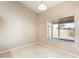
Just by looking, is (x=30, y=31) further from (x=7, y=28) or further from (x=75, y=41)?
(x=75, y=41)

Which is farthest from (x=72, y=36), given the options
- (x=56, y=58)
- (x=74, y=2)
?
(x=74, y=2)

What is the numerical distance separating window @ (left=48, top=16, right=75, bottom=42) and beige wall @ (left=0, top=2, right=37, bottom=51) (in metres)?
1.14

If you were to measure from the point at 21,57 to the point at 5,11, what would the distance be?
7.35ft

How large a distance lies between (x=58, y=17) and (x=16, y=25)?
216 cm

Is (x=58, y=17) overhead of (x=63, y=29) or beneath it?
overhead

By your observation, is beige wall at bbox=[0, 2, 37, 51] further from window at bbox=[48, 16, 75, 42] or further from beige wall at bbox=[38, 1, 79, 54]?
window at bbox=[48, 16, 75, 42]

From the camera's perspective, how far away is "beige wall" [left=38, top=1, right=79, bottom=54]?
3.20 meters

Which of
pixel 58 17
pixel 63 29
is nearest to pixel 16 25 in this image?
pixel 58 17

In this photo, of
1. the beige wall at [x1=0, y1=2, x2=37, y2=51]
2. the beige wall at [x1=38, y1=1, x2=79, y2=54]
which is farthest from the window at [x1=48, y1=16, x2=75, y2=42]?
the beige wall at [x1=0, y1=2, x2=37, y2=51]

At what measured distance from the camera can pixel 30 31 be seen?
4.94 meters

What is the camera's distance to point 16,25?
14.3 feet

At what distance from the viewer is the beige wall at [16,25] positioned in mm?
3908

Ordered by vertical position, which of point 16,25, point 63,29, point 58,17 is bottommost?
point 63,29

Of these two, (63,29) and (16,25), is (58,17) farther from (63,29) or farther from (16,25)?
(16,25)
